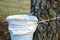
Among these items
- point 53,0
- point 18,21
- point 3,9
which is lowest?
point 3,9

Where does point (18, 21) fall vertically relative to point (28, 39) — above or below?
above

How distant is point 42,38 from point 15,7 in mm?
4056

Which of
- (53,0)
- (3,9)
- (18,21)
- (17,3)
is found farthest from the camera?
(17,3)

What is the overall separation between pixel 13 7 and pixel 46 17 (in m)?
4.12

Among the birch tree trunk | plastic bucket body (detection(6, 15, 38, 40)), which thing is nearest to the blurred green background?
the birch tree trunk

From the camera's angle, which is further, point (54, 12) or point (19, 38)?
point (54, 12)

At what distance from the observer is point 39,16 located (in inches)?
110

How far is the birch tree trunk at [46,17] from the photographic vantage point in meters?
2.74

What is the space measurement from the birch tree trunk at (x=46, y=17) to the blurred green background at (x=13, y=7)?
10.2 ft

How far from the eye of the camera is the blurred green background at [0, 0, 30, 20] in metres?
6.12

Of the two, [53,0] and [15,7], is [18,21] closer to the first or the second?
[53,0]

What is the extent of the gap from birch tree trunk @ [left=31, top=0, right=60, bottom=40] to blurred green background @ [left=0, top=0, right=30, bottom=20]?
10.2 ft

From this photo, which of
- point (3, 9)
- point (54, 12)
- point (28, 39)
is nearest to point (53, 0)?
point (54, 12)

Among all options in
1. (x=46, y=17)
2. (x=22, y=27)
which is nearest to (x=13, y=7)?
(x=46, y=17)
